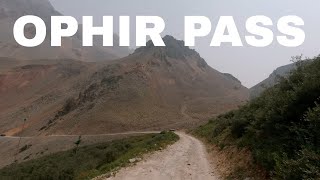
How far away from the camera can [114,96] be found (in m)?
118

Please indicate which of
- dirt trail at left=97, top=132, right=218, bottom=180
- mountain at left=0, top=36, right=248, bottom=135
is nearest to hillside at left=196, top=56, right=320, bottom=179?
dirt trail at left=97, top=132, right=218, bottom=180

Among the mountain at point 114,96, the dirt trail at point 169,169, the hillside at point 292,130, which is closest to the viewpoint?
the hillside at point 292,130

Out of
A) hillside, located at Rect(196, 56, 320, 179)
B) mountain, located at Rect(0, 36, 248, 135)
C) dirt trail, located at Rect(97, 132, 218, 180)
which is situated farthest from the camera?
mountain, located at Rect(0, 36, 248, 135)

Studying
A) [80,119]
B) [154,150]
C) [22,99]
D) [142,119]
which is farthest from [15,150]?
[22,99]

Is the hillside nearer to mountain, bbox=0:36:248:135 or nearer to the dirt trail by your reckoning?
the dirt trail

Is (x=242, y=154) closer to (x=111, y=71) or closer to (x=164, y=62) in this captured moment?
(x=111, y=71)

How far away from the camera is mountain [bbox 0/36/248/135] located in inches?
4067

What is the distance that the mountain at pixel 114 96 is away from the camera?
10331 cm

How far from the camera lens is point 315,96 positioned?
15.1 metres

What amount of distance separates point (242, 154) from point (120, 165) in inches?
259

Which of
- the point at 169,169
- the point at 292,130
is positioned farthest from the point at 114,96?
the point at 292,130

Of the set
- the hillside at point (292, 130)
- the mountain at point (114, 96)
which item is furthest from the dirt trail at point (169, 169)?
the mountain at point (114, 96)

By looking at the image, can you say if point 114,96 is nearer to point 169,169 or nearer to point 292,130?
point 169,169

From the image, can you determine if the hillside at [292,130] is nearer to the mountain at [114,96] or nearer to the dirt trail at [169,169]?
the dirt trail at [169,169]
